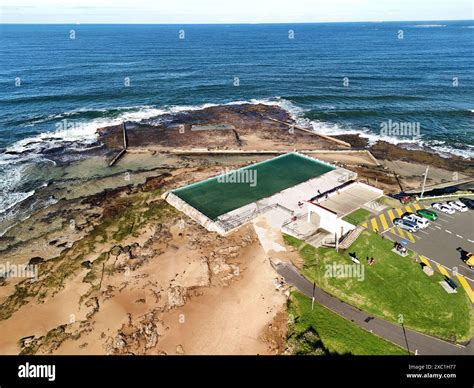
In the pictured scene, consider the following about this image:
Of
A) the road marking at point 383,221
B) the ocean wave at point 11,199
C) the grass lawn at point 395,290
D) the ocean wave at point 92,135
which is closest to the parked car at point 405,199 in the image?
the road marking at point 383,221

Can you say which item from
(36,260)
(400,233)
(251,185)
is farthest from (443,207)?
(36,260)

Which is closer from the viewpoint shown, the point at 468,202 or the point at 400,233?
the point at 400,233

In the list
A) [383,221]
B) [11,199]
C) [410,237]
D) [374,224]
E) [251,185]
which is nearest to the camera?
[410,237]

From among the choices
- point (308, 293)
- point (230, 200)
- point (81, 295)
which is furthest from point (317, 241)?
point (81, 295)

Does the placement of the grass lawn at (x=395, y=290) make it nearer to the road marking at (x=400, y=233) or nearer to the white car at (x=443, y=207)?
the road marking at (x=400, y=233)

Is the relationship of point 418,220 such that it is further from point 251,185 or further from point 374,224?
point 251,185

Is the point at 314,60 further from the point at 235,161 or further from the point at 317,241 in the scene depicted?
the point at 317,241
